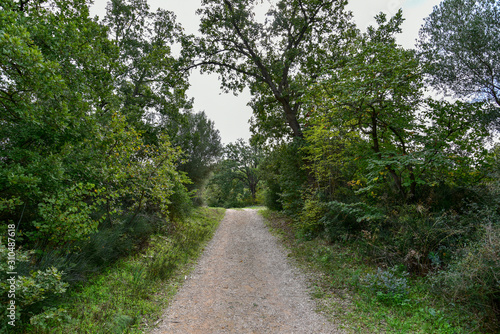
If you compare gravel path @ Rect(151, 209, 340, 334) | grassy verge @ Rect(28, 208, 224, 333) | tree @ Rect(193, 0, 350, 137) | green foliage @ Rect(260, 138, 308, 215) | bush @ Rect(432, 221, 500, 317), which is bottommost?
gravel path @ Rect(151, 209, 340, 334)

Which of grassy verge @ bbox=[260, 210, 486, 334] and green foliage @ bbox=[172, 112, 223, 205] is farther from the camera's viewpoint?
green foliage @ bbox=[172, 112, 223, 205]

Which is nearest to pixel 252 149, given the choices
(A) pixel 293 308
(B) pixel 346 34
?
(B) pixel 346 34

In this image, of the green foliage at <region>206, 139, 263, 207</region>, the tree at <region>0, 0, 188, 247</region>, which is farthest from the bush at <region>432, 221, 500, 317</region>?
the green foliage at <region>206, 139, 263, 207</region>

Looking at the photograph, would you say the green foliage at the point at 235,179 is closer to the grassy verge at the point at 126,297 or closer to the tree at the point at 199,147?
the tree at the point at 199,147

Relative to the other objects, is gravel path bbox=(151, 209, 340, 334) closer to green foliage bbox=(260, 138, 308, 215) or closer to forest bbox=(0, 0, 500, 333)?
forest bbox=(0, 0, 500, 333)

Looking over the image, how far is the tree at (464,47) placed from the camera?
6.65 m

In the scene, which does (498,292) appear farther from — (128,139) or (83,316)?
(128,139)

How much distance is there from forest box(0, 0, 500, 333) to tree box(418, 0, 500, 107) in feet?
0.11

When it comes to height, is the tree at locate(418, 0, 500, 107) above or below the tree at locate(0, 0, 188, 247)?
above

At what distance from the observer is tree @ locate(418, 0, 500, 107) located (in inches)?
262

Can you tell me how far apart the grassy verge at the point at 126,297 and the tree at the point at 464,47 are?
9.42 meters

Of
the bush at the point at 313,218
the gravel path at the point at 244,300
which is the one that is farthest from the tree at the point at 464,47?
the gravel path at the point at 244,300

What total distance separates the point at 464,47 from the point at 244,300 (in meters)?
9.36

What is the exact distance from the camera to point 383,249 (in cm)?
573
